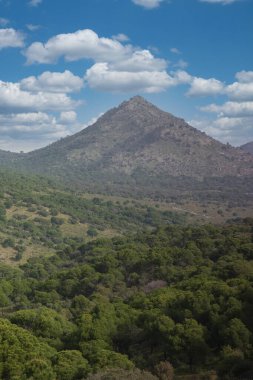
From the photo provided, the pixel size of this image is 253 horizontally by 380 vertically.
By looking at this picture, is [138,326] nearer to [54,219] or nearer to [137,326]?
[137,326]

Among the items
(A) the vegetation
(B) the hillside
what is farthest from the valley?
(B) the hillside

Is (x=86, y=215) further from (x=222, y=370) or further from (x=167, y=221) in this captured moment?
(x=222, y=370)

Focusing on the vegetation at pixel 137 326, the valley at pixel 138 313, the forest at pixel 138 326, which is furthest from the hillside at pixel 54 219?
the vegetation at pixel 137 326

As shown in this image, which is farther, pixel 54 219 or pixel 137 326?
pixel 54 219

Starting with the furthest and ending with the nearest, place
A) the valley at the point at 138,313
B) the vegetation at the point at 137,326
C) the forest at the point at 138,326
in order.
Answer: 1. the valley at the point at 138,313
2. the vegetation at the point at 137,326
3. the forest at the point at 138,326

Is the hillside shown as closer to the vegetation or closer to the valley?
the valley

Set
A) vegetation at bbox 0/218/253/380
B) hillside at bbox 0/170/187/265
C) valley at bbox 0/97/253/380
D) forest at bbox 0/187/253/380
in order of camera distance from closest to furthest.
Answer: forest at bbox 0/187/253/380, vegetation at bbox 0/218/253/380, valley at bbox 0/97/253/380, hillside at bbox 0/170/187/265

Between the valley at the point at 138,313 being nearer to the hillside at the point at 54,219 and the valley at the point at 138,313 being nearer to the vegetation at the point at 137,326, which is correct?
the vegetation at the point at 137,326

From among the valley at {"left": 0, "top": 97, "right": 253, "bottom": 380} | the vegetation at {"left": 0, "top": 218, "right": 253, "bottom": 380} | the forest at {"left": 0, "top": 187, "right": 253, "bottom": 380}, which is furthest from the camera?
the valley at {"left": 0, "top": 97, "right": 253, "bottom": 380}

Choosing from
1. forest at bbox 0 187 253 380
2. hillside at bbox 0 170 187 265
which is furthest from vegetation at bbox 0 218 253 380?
hillside at bbox 0 170 187 265

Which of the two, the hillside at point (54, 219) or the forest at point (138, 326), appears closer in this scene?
the forest at point (138, 326)

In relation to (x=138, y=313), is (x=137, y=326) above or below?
below

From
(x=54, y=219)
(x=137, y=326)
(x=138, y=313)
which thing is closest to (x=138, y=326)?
(x=137, y=326)

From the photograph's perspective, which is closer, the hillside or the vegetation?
the vegetation
